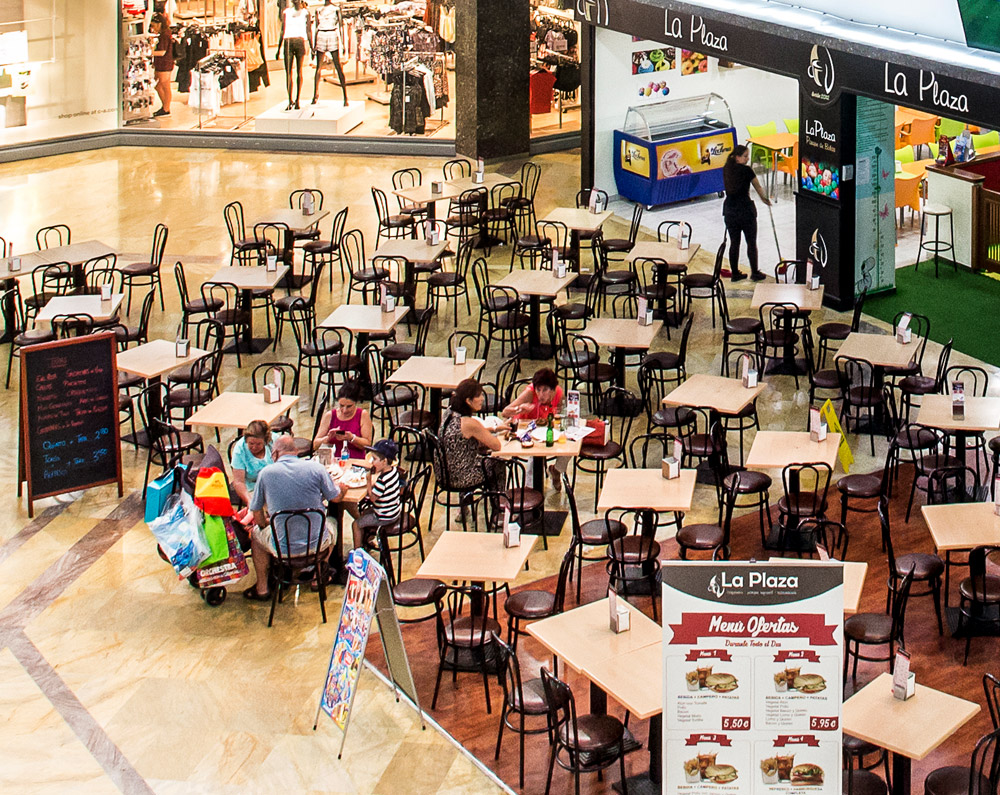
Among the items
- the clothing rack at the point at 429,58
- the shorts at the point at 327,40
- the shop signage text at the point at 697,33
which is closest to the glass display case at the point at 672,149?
the shop signage text at the point at 697,33

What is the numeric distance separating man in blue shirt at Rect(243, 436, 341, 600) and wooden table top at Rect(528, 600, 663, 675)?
2007mm

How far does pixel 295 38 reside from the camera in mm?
Answer: 21750

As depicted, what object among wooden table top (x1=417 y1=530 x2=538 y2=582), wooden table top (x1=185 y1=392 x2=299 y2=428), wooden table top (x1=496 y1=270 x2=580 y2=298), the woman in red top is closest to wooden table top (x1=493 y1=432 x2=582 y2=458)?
the woman in red top

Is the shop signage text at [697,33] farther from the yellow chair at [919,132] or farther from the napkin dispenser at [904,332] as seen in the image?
the yellow chair at [919,132]

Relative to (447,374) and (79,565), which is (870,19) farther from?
(79,565)

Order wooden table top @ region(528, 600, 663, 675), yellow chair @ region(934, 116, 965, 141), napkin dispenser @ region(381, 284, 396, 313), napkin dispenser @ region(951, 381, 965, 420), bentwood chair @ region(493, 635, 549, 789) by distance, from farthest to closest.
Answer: yellow chair @ region(934, 116, 965, 141), napkin dispenser @ region(381, 284, 396, 313), napkin dispenser @ region(951, 381, 965, 420), bentwood chair @ region(493, 635, 549, 789), wooden table top @ region(528, 600, 663, 675)

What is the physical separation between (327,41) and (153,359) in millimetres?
10865

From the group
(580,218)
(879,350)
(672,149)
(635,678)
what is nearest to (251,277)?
(580,218)

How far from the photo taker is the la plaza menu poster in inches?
242

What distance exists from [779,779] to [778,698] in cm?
36

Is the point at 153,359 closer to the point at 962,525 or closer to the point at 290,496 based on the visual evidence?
the point at 290,496

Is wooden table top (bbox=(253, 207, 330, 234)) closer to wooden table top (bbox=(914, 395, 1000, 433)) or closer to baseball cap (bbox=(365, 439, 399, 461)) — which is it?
baseball cap (bbox=(365, 439, 399, 461))

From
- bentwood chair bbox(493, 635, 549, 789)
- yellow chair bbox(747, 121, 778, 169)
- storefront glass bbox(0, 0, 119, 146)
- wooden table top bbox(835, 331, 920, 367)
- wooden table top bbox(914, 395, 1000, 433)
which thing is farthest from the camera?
storefront glass bbox(0, 0, 119, 146)

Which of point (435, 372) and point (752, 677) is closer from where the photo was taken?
point (752, 677)
